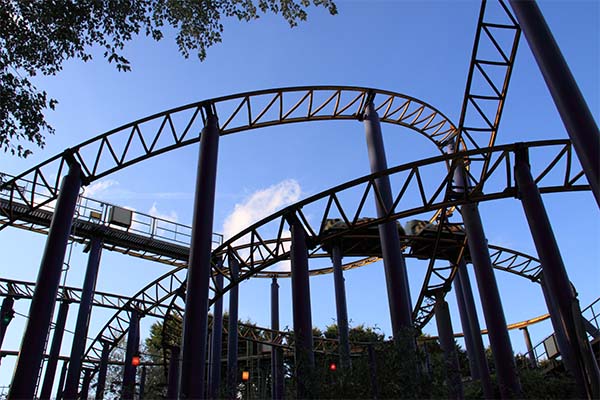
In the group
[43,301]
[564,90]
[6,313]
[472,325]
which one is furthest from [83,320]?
[564,90]

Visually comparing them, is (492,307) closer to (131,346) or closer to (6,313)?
(131,346)

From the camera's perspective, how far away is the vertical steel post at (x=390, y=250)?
38.2 ft

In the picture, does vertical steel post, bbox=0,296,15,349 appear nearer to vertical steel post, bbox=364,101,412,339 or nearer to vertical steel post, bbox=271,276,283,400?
vertical steel post, bbox=271,276,283,400

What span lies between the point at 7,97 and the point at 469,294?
17884mm

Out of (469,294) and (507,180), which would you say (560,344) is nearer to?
(469,294)

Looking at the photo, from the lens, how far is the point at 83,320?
1986 cm

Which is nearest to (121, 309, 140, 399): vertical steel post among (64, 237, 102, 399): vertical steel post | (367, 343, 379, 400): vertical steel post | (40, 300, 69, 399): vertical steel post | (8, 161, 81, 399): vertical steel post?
(40, 300, 69, 399): vertical steel post

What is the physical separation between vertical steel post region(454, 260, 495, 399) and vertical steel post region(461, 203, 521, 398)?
3063mm

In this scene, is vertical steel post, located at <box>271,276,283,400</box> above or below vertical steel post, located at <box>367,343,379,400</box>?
above

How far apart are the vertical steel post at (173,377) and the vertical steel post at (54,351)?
503 centimetres

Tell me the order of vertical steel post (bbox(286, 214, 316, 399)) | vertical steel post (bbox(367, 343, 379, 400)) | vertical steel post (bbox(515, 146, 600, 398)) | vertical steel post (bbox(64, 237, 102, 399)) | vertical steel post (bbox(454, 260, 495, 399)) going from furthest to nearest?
vertical steel post (bbox(64, 237, 102, 399))
vertical steel post (bbox(454, 260, 495, 399))
vertical steel post (bbox(286, 214, 316, 399))
vertical steel post (bbox(515, 146, 600, 398))
vertical steel post (bbox(367, 343, 379, 400))

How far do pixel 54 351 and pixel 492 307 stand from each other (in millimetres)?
18927

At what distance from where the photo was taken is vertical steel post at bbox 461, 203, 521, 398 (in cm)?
1200

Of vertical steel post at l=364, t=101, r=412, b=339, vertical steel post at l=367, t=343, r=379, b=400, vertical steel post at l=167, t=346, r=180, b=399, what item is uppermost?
vertical steel post at l=364, t=101, r=412, b=339
